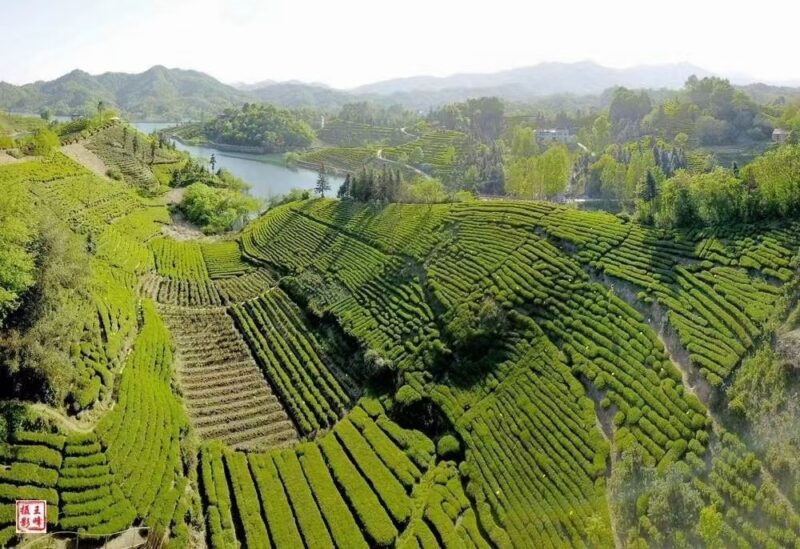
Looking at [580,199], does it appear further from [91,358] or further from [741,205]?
[91,358]

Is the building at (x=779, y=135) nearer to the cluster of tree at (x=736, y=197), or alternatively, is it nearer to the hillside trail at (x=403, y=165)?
the hillside trail at (x=403, y=165)

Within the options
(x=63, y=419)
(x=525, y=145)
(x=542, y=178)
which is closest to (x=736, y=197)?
(x=542, y=178)

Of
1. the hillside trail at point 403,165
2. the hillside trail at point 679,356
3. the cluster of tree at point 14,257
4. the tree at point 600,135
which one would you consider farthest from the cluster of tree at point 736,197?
the tree at point 600,135

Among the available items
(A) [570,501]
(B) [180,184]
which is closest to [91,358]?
(A) [570,501]

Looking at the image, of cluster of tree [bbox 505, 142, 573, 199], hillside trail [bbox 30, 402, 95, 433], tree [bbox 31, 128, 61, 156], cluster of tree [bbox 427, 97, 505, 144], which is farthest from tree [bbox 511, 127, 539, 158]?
hillside trail [bbox 30, 402, 95, 433]

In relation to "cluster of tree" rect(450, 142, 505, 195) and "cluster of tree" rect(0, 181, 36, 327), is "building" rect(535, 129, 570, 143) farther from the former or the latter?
"cluster of tree" rect(0, 181, 36, 327)
